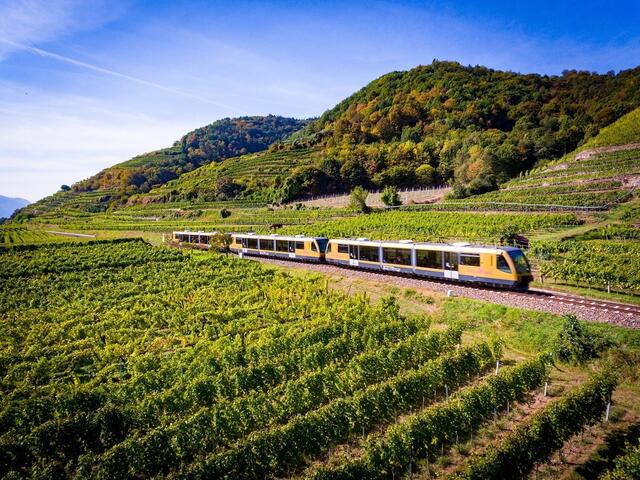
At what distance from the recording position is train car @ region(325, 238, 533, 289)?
23172mm

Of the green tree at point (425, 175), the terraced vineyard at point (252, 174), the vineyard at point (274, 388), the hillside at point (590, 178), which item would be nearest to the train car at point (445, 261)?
the vineyard at point (274, 388)

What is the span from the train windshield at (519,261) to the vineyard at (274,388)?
11.2 ft

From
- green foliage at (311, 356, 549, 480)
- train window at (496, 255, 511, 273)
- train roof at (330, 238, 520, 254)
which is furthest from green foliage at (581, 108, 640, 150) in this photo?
green foliage at (311, 356, 549, 480)

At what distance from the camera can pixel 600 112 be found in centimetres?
8119

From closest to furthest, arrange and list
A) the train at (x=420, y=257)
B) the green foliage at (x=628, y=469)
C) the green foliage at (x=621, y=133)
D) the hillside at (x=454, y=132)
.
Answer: the green foliage at (x=628, y=469)
the train at (x=420, y=257)
the green foliage at (x=621, y=133)
the hillside at (x=454, y=132)

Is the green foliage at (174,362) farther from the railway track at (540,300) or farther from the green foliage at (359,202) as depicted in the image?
the green foliage at (359,202)

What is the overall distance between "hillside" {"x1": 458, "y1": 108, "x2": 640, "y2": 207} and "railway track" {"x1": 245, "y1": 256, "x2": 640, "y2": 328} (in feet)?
86.6

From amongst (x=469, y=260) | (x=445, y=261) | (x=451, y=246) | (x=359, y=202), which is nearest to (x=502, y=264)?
(x=469, y=260)

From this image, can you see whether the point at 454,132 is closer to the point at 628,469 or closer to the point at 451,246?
the point at 451,246

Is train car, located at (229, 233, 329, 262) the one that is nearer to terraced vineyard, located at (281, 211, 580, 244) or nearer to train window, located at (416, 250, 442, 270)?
terraced vineyard, located at (281, 211, 580, 244)

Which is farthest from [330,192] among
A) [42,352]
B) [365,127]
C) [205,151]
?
[205,151]

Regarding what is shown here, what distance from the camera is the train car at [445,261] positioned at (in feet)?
76.0

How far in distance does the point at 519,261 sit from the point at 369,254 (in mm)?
11821

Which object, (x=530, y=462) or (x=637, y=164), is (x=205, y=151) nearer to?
(x=637, y=164)
